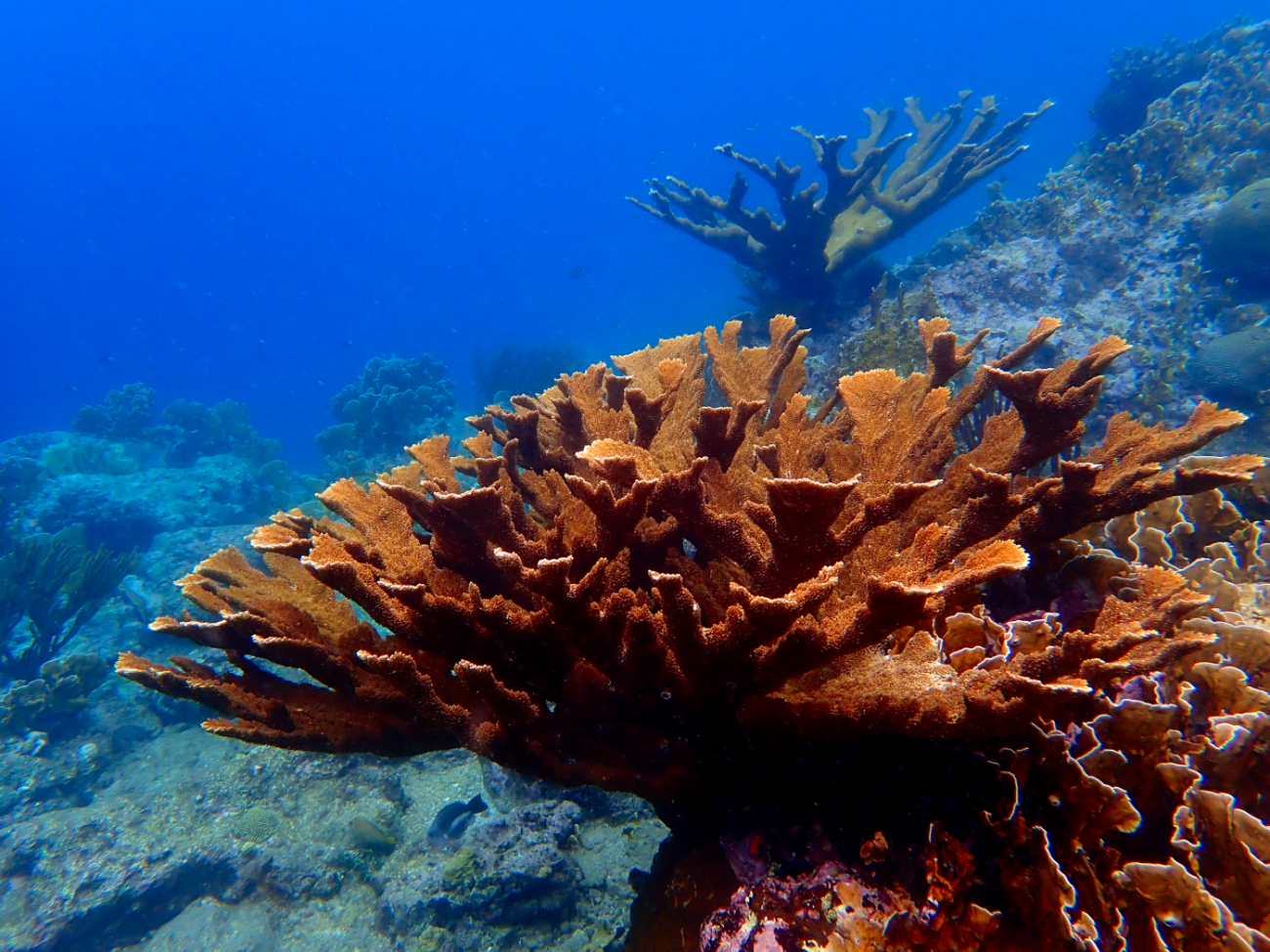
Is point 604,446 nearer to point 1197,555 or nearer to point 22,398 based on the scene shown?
point 1197,555

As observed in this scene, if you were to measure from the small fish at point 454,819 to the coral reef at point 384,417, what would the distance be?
29.5 feet

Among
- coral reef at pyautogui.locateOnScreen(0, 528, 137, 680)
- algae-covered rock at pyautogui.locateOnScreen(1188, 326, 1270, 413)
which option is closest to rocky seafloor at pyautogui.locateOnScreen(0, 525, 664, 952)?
coral reef at pyautogui.locateOnScreen(0, 528, 137, 680)

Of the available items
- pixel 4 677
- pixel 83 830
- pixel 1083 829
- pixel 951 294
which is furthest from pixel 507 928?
pixel 4 677

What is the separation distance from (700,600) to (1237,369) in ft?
28.2

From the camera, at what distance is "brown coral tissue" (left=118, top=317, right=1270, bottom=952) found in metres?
1.46

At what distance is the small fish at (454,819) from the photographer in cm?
566

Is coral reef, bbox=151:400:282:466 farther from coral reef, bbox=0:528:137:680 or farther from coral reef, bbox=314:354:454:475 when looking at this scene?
coral reef, bbox=0:528:137:680

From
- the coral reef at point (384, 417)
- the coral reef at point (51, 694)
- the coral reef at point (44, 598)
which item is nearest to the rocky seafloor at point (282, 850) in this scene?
the coral reef at point (51, 694)

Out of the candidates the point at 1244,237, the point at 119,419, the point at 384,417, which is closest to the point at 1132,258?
the point at 1244,237

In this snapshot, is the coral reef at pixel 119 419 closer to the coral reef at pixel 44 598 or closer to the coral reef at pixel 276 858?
the coral reef at pixel 44 598

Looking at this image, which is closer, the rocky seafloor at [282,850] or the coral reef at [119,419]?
the rocky seafloor at [282,850]

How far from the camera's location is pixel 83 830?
23.4 ft

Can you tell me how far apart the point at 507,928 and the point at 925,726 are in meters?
4.55

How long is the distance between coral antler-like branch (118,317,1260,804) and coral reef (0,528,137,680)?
37.9 ft
